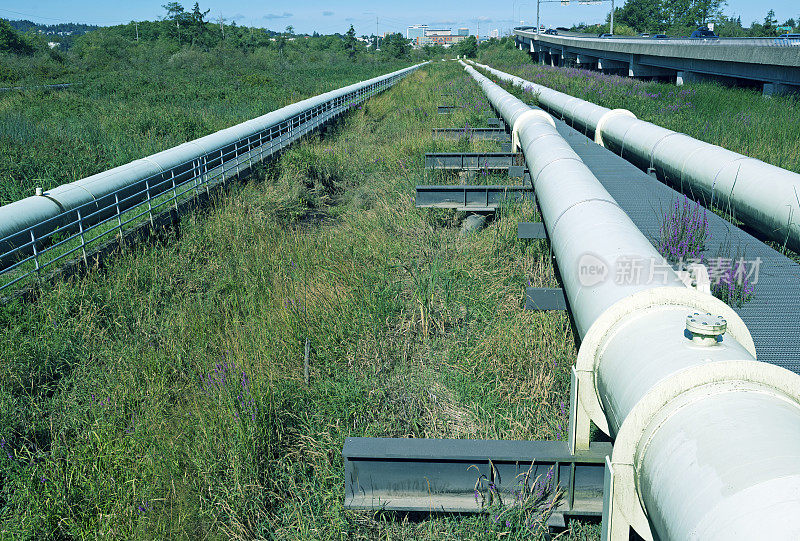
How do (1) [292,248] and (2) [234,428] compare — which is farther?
(1) [292,248]

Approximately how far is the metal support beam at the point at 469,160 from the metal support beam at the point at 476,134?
2467 mm

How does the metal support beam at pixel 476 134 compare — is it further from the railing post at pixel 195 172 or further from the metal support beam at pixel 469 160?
the railing post at pixel 195 172

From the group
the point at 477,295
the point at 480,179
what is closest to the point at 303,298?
the point at 477,295

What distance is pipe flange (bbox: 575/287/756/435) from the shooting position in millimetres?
2244

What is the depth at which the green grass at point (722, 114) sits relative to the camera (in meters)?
8.91

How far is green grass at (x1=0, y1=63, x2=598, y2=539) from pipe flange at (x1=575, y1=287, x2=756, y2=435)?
27.4 inches

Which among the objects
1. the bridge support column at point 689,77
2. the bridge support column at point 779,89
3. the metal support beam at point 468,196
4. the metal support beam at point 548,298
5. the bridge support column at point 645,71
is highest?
the bridge support column at point 645,71

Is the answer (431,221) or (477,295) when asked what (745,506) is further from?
(431,221)

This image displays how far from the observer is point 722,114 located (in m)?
12.4

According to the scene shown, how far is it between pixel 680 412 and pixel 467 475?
1296 mm

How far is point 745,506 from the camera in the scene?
52.1 inches

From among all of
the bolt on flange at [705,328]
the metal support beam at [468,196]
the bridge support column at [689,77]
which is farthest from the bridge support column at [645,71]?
the bolt on flange at [705,328]

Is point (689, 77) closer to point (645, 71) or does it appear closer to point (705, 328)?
point (645, 71)

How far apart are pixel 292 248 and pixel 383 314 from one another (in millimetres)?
2709
